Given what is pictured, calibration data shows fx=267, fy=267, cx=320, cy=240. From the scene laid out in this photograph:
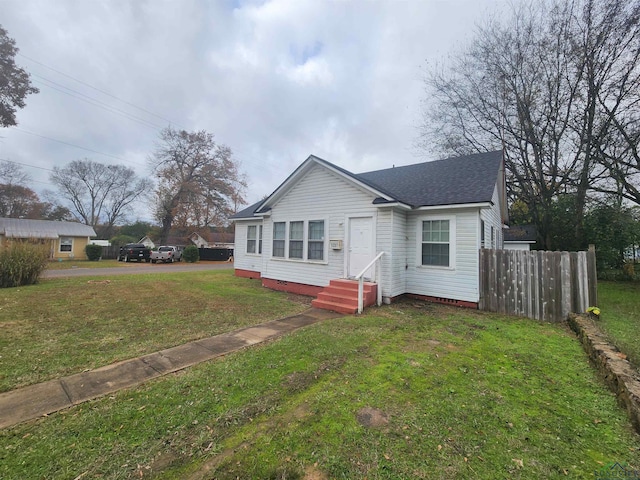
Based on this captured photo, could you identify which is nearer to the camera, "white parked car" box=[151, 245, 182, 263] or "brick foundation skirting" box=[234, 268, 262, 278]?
"brick foundation skirting" box=[234, 268, 262, 278]

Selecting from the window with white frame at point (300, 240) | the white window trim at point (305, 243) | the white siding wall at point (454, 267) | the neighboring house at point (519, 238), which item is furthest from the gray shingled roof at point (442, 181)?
the neighboring house at point (519, 238)

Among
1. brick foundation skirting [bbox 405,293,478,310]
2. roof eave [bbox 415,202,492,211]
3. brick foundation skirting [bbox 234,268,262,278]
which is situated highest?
roof eave [bbox 415,202,492,211]

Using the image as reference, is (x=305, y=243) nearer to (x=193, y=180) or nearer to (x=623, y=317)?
(x=623, y=317)

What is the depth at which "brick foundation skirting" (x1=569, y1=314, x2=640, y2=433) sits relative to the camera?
2.73m

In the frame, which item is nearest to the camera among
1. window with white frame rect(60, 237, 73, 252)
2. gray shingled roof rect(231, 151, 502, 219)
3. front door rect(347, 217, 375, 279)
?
gray shingled roof rect(231, 151, 502, 219)

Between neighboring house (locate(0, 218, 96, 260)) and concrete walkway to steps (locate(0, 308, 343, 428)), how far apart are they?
30401 millimetres

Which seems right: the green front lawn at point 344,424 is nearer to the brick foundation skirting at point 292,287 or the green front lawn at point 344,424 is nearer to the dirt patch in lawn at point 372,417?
the dirt patch in lawn at point 372,417

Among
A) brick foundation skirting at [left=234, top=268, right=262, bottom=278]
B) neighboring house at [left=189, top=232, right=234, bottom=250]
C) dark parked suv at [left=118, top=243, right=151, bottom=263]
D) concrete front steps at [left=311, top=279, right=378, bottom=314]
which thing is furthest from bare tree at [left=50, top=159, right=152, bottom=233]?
concrete front steps at [left=311, top=279, right=378, bottom=314]

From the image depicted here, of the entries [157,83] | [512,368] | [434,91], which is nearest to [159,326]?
[512,368]

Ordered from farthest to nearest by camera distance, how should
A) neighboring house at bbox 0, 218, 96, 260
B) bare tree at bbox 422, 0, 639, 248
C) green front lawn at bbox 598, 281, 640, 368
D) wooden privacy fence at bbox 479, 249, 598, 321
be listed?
neighboring house at bbox 0, 218, 96, 260 → bare tree at bbox 422, 0, 639, 248 → wooden privacy fence at bbox 479, 249, 598, 321 → green front lawn at bbox 598, 281, 640, 368

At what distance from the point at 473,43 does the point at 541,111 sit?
5758mm

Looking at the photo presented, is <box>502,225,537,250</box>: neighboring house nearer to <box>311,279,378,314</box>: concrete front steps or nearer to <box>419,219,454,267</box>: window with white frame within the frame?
<box>419,219,454,267</box>: window with white frame

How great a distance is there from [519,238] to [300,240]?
16.3 metres

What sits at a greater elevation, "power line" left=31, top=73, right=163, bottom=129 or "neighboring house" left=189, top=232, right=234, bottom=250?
"power line" left=31, top=73, right=163, bottom=129
